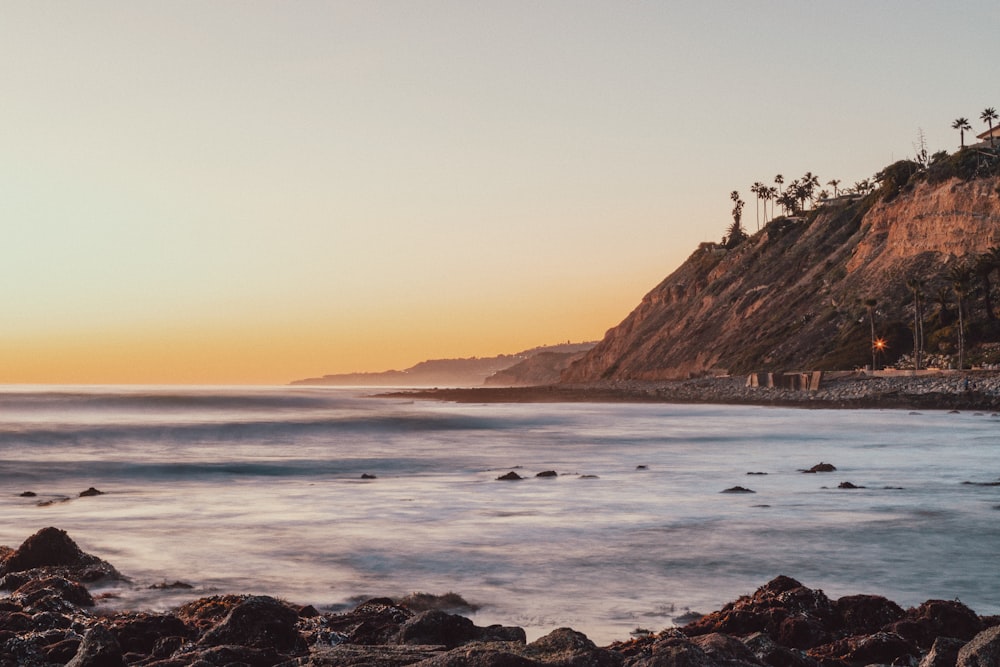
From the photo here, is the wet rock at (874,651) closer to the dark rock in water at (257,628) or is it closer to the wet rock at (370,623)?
the wet rock at (370,623)

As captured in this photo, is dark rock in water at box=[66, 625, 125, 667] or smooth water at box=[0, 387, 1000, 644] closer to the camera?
dark rock in water at box=[66, 625, 125, 667]

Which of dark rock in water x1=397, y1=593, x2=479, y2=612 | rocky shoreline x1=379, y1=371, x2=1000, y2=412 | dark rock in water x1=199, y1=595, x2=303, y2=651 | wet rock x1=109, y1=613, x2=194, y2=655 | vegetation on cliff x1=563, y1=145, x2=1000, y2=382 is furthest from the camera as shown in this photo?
vegetation on cliff x1=563, y1=145, x2=1000, y2=382

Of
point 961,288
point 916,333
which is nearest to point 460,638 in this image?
point 961,288

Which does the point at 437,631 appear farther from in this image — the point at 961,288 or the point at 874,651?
the point at 961,288

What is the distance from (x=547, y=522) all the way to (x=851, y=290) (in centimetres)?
9761

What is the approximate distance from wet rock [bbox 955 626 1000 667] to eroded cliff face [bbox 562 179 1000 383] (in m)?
93.1

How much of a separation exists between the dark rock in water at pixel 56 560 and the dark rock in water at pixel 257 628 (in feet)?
17.9

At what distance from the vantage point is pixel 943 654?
7.45 metres

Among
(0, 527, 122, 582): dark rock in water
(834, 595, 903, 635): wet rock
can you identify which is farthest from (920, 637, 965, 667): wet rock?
(0, 527, 122, 582): dark rock in water

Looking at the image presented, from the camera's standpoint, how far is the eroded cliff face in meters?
98.4

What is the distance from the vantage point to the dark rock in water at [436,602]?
1175cm

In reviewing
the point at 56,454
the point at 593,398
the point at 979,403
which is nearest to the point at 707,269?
the point at 593,398

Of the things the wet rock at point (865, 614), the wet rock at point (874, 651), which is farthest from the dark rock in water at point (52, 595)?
the wet rock at point (865, 614)

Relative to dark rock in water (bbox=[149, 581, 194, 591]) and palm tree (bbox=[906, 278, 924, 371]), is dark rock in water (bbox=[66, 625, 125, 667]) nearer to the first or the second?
dark rock in water (bbox=[149, 581, 194, 591])
